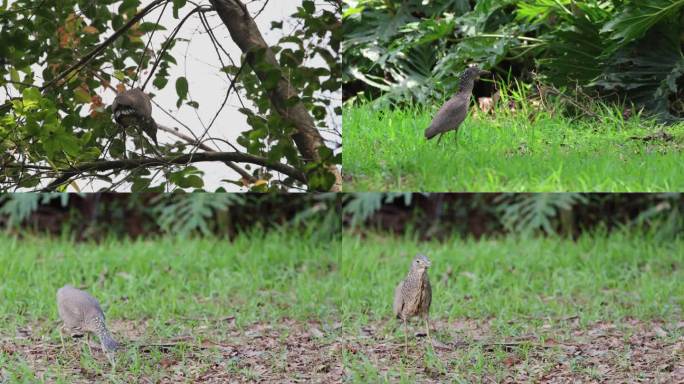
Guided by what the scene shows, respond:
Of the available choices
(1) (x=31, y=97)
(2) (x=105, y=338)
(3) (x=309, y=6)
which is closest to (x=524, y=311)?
(3) (x=309, y=6)

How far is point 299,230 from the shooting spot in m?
6.00

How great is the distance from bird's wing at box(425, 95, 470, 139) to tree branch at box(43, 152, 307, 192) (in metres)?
0.63

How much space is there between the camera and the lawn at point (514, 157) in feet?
14.3

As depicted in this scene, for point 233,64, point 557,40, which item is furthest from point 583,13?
point 233,64

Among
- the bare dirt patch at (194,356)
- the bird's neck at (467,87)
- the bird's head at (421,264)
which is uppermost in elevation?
the bird's neck at (467,87)

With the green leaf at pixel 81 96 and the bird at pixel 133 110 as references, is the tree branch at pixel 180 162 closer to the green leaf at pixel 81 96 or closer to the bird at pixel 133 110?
the bird at pixel 133 110

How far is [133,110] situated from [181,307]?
1081 mm

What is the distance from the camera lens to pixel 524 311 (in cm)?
480

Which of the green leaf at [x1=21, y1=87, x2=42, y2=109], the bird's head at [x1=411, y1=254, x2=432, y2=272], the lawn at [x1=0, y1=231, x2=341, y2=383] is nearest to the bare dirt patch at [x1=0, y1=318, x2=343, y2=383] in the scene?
the lawn at [x1=0, y1=231, x2=341, y2=383]

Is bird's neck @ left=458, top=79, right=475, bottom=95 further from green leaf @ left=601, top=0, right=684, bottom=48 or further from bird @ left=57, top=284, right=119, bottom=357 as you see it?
bird @ left=57, top=284, right=119, bottom=357

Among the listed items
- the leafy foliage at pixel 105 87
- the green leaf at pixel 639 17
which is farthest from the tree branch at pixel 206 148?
the green leaf at pixel 639 17

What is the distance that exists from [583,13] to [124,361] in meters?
3.00

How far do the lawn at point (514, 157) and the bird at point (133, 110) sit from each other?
37.2 inches

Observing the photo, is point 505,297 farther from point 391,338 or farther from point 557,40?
point 557,40
